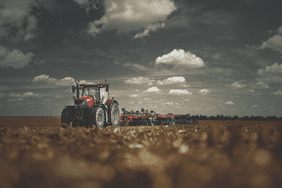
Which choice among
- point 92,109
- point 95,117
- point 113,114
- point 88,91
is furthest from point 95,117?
point 113,114

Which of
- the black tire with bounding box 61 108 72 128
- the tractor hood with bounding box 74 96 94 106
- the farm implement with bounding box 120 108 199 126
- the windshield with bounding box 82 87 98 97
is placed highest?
the windshield with bounding box 82 87 98 97

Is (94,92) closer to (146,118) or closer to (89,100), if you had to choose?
(89,100)

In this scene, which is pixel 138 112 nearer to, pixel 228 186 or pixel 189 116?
pixel 189 116

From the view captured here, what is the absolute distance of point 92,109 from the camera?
11.2 meters

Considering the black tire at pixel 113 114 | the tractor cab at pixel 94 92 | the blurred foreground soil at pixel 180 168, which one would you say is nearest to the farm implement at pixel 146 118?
the black tire at pixel 113 114

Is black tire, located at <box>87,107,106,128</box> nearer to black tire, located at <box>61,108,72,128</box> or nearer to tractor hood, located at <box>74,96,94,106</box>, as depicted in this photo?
tractor hood, located at <box>74,96,94,106</box>

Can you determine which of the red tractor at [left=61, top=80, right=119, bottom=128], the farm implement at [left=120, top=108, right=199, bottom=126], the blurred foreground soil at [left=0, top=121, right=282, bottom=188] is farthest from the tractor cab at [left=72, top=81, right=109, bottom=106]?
the blurred foreground soil at [left=0, top=121, right=282, bottom=188]

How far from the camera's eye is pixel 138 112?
17.5m

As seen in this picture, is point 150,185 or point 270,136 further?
point 270,136

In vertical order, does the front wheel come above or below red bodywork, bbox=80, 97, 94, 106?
below

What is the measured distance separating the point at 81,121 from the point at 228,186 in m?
11.4

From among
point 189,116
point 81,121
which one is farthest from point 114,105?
point 189,116

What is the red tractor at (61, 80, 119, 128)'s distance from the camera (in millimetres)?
11194

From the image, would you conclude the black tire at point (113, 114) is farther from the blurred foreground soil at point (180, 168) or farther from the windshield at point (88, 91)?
the blurred foreground soil at point (180, 168)
